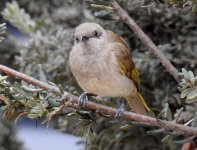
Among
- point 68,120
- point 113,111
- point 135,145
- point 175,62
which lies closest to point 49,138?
point 68,120

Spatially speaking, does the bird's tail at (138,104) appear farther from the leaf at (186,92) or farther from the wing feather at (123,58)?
the leaf at (186,92)

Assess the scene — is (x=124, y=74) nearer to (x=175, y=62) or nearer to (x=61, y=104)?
(x=175, y=62)

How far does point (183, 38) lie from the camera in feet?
5.76

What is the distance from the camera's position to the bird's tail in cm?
160

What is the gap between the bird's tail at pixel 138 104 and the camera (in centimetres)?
160

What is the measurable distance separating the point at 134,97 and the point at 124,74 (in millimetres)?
94

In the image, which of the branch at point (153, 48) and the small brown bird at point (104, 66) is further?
the small brown bird at point (104, 66)

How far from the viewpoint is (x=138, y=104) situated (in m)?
1.63

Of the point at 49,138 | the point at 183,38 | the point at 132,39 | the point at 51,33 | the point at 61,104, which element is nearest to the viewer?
the point at 61,104

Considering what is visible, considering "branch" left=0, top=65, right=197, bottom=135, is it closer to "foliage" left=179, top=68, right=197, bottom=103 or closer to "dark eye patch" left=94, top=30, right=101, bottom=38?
"foliage" left=179, top=68, right=197, bottom=103

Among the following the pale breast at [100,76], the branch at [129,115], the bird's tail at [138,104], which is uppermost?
the branch at [129,115]

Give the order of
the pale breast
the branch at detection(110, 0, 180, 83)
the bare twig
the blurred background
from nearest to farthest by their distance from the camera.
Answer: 1. the bare twig
2. the branch at detection(110, 0, 180, 83)
3. the pale breast
4. the blurred background

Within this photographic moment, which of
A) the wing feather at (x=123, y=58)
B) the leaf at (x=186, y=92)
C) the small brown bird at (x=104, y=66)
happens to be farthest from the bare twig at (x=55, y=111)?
the wing feather at (x=123, y=58)

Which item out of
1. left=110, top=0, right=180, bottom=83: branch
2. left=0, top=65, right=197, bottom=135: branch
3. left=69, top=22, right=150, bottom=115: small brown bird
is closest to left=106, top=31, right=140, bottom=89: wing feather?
left=69, top=22, right=150, bottom=115: small brown bird
